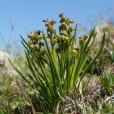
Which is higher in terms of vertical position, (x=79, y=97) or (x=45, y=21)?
(x=45, y=21)

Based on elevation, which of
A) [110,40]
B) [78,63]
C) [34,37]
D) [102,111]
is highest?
[110,40]

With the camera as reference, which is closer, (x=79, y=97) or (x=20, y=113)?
(x=79, y=97)

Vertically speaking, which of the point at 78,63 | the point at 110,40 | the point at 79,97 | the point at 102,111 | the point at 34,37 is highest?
the point at 110,40

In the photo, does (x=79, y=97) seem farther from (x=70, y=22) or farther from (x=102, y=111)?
(x=70, y=22)

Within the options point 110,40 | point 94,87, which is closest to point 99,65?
point 110,40

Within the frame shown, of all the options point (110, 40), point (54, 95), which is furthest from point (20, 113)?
point (110, 40)

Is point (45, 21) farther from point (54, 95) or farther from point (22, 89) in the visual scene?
point (22, 89)

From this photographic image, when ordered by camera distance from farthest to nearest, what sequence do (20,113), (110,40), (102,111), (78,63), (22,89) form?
1. (110,40)
2. (22,89)
3. (20,113)
4. (78,63)
5. (102,111)

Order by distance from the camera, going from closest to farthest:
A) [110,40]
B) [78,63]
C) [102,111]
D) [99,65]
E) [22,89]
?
[102,111] < [78,63] < [22,89] < [99,65] < [110,40]

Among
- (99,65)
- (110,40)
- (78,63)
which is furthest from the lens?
(110,40)
